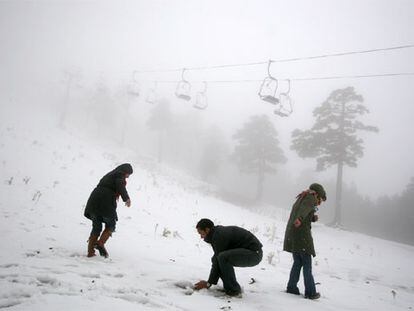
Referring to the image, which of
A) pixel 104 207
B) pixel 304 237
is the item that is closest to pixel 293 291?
pixel 304 237

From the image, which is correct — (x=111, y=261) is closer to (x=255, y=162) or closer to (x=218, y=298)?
(x=218, y=298)

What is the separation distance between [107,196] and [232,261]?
290cm

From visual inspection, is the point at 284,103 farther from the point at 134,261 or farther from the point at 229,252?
the point at 229,252

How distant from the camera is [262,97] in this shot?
42.4 ft

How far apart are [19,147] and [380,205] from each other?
6865 centimetres

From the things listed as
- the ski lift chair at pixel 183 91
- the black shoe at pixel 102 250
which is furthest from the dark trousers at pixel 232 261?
the ski lift chair at pixel 183 91

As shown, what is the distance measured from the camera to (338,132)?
27109 millimetres

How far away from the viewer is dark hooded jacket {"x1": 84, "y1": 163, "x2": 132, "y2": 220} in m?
6.34

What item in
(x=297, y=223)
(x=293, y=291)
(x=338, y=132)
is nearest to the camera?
(x=297, y=223)

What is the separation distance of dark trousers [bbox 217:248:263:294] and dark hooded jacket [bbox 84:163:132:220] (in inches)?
100

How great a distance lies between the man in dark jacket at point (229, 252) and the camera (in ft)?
16.8

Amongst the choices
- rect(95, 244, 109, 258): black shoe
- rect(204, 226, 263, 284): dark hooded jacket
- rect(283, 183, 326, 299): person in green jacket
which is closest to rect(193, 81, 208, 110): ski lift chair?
rect(95, 244, 109, 258): black shoe

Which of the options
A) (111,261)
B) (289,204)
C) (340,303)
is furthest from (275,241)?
(289,204)

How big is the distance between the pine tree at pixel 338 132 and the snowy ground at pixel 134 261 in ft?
37.1
